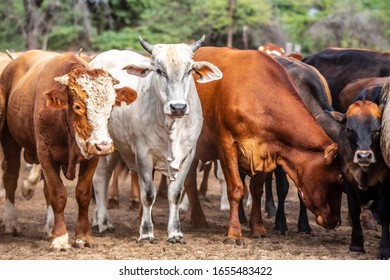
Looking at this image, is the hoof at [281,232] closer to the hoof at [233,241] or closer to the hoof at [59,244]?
the hoof at [233,241]

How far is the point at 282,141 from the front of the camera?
8.23 metres

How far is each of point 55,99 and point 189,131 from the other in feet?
5.03

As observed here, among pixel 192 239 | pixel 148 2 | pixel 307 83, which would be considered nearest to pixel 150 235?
pixel 192 239

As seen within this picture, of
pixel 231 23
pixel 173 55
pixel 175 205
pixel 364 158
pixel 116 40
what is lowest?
pixel 175 205

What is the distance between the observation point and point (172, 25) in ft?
80.8

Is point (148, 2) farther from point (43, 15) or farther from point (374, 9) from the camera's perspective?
point (374, 9)

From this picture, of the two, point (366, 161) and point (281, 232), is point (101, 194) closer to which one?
point (281, 232)

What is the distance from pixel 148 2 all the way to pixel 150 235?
17734 millimetres

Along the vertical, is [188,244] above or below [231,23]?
below

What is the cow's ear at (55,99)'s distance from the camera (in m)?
A: 7.35

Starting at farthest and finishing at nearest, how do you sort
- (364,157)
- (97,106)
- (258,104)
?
(258,104) → (97,106) → (364,157)

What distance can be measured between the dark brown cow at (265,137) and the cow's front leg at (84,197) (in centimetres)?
144

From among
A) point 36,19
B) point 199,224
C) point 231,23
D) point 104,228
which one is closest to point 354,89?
point 199,224

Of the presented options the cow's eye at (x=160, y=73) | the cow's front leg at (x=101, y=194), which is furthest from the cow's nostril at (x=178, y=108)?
the cow's front leg at (x=101, y=194)
